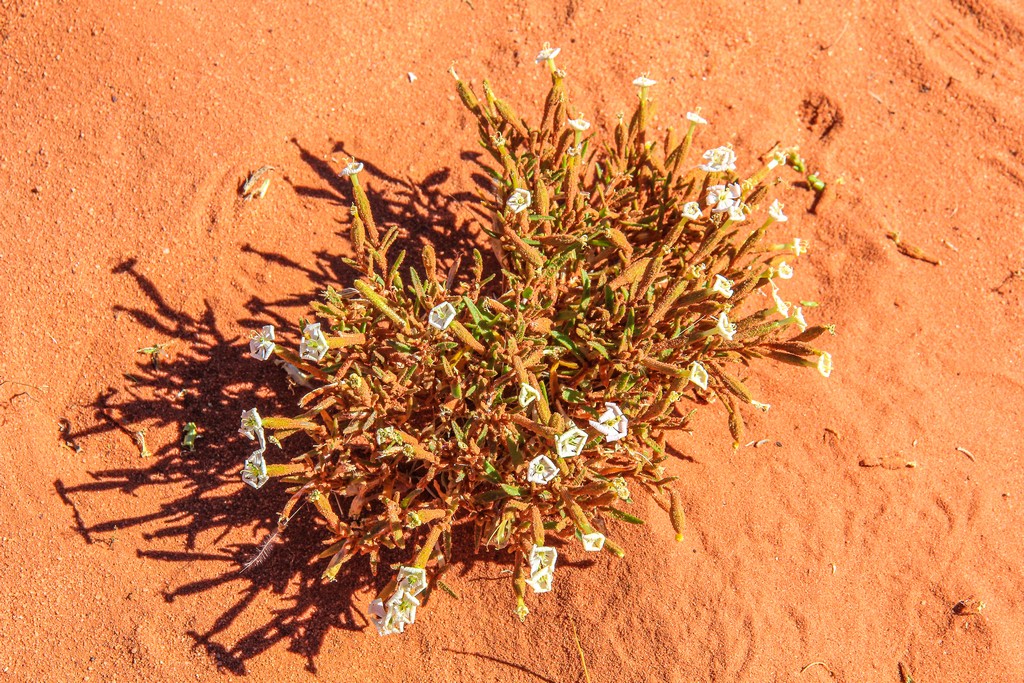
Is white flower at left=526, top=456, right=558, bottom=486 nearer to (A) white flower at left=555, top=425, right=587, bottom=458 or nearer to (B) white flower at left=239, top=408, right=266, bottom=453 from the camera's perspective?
(A) white flower at left=555, top=425, right=587, bottom=458

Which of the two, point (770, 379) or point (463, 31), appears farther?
point (463, 31)

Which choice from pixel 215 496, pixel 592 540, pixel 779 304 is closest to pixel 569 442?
pixel 592 540

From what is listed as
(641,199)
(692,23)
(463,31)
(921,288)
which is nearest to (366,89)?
(463,31)

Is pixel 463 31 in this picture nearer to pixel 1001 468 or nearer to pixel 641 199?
pixel 641 199

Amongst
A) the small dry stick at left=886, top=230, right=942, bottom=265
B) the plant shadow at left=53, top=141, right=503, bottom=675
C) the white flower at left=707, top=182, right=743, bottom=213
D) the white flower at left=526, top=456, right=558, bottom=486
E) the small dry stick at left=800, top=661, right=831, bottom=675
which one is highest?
the white flower at left=707, top=182, right=743, bottom=213

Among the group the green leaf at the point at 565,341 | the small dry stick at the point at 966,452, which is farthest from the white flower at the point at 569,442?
the small dry stick at the point at 966,452

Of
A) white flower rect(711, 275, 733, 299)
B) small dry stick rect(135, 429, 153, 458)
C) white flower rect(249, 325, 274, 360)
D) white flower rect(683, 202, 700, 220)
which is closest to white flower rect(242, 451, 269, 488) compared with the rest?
white flower rect(249, 325, 274, 360)

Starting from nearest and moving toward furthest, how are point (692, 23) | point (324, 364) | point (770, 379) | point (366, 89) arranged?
point (324, 364)
point (770, 379)
point (366, 89)
point (692, 23)
